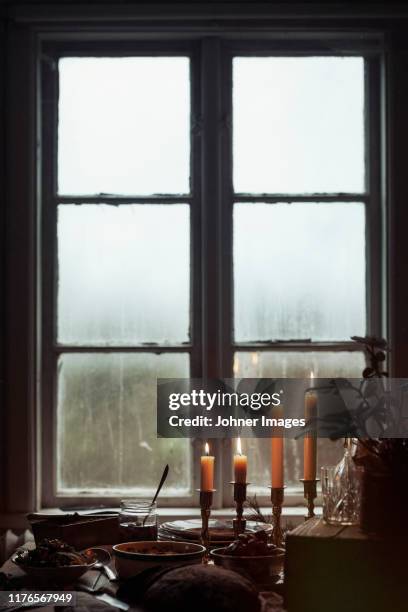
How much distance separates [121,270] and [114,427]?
51cm

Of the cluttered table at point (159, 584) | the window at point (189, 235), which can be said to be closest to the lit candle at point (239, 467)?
the cluttered table at point (159, 584)

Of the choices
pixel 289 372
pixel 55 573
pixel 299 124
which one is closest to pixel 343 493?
pixel 55 573

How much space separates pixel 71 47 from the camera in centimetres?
282

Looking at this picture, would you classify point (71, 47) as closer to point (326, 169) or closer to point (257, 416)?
point (326, 169)

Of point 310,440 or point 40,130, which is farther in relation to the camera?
point 40,130

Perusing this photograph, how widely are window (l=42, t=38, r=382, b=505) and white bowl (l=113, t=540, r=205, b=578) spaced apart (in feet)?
3.22

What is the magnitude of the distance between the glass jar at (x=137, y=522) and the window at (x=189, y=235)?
34.2 inches

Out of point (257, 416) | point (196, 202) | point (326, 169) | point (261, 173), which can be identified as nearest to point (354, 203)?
point (326, 169)

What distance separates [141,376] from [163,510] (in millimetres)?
427

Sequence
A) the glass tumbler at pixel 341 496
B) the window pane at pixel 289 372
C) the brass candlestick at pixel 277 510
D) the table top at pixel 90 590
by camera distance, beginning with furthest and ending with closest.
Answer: the window pane at pixel 289 372
the brass candlestick at pixel 277 510
the glass tumbler at pixel 341 496
the table top at pixel 90 590

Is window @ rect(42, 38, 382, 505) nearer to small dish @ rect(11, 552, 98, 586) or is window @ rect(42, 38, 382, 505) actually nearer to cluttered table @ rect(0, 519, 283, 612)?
cluttered table @ rect(0, 519, 283, 612)

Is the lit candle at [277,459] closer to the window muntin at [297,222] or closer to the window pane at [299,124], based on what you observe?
the window muntin at [297,222]

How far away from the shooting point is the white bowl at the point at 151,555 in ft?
5.29

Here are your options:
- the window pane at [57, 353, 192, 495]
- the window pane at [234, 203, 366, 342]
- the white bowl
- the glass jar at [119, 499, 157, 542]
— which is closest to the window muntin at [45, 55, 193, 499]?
the window pane at [57, 353, 192, 495]
